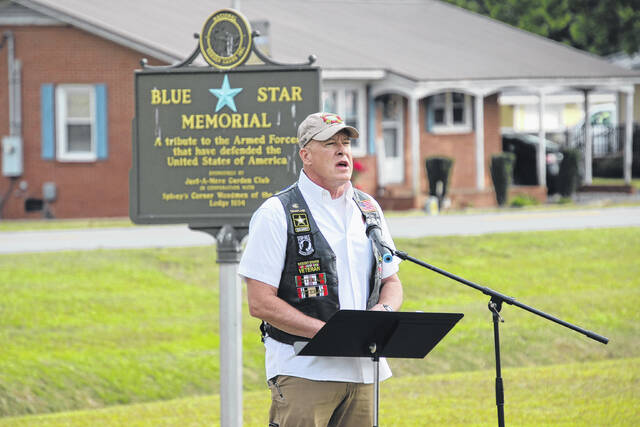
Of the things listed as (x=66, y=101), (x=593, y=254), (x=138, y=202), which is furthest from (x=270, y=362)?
(x=66, y=101)

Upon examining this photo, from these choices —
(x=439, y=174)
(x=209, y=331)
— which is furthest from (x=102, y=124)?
Answer: (x=209, y=331)

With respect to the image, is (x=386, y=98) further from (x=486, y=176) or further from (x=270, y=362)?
(x=270, y=362)

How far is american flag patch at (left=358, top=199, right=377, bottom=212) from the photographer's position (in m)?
5.27

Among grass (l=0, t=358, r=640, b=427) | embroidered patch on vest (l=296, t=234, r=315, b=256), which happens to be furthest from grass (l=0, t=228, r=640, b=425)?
embroidered patch on vest (l=296, t=234, r=315, b=256)

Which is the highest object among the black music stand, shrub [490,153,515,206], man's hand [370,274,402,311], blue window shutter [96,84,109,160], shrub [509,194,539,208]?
blue window shutter [96,84,109,160]

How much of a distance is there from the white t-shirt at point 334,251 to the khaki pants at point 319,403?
5 centimetres

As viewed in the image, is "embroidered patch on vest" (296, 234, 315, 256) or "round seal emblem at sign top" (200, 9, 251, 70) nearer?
"embroidered patch on vest" (296, 234, 315, 256)

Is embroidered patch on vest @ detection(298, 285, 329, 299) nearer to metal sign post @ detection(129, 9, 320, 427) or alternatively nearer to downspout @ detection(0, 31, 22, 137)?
metal sign post @ detection(129, 9, 320, 427)

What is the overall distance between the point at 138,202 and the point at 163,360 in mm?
3260

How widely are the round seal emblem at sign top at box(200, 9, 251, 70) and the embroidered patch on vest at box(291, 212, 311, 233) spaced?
3019 mm

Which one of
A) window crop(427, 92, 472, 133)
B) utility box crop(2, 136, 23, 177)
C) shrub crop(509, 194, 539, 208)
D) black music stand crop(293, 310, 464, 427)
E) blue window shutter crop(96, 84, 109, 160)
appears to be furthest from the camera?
window crop(427, 92, 472, 133)

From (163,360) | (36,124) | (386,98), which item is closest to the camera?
(163,360)

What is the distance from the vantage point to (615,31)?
41.2 m

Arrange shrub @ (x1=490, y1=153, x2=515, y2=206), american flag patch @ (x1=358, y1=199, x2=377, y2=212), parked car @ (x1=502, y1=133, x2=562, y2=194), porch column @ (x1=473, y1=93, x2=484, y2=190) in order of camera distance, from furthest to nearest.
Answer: parked car @ (x1=502, y1=133, x2=562, y2=194) < porch column @ (x1=473, y1=93, x2=484, y2=190) < shrub @ (x1=490, y1=153, x2=515, y2=206) < american flag patch @ (x1=358, y1=199, x2=377, y2=212)
